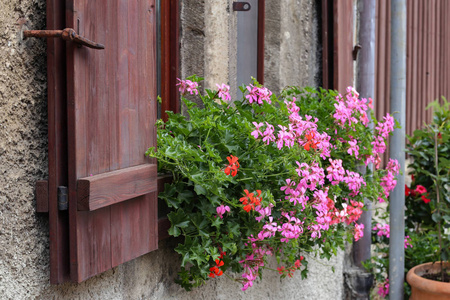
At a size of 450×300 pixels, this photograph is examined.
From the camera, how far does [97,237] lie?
5.56 feet

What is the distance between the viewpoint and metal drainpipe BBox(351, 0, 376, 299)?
4.17 m

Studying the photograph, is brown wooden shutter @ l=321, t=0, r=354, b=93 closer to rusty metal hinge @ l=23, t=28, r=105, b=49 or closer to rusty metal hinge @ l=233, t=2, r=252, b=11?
rusty metal hinge @ l=233, t=2, r=252, b=11

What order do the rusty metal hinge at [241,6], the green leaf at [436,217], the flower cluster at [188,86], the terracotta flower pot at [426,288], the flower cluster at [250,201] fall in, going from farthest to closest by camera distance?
the green leaf at [436,217] → the terracotta flower pot at [426,288] → the rusty metal hinge at [241,6] → the flower cluster at [188,86] → the flower cluster at [250,201]

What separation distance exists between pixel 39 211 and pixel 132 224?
1.25 ft

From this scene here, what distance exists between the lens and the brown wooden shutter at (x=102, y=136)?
1.58 meters

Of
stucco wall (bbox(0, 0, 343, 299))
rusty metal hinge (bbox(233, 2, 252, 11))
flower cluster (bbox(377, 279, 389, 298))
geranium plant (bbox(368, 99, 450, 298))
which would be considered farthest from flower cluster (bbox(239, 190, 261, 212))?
flower cluster (bbox(377, 279, 389, 298))

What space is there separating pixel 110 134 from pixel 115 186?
16cm

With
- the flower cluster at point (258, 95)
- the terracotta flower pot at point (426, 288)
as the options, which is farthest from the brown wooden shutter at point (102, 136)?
the terracotta flower pot at point (426, 288)

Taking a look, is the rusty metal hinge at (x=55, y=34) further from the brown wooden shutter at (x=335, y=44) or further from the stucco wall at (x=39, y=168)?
the brown wooden shutter at (x=335, y=44)

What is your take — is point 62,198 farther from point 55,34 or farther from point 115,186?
point 55,34

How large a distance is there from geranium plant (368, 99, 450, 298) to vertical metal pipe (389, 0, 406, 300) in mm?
255

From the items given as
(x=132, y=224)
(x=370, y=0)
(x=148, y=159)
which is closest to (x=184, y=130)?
(x=148, y=159)

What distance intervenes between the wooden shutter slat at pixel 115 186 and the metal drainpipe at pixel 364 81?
8.42 ft

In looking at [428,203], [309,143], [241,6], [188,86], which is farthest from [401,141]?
[188,86]
